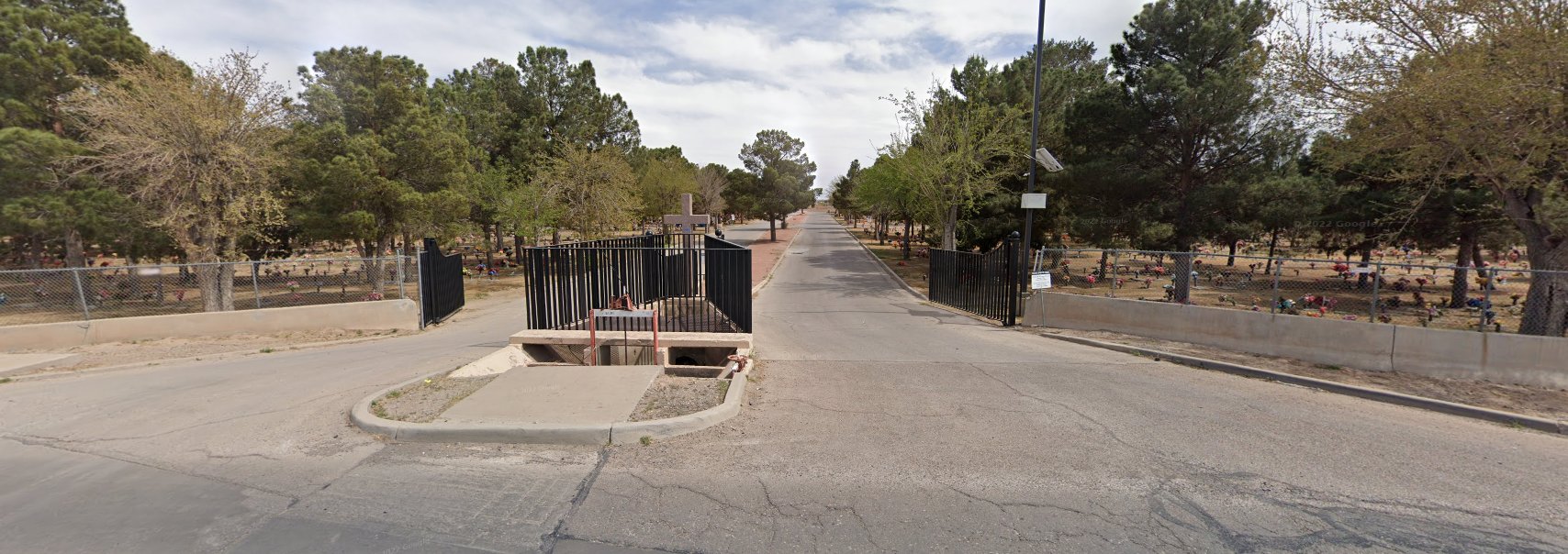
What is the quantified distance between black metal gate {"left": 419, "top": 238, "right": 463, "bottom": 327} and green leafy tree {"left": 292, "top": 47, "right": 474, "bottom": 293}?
6.11 metres

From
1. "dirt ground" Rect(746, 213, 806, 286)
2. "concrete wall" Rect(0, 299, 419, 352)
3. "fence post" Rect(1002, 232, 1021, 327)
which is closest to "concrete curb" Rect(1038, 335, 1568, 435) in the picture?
"fence post" Rect(1002, 232, 1021, 327)

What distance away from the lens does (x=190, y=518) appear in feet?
12.3

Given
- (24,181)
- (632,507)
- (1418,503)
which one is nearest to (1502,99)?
(1418,503)

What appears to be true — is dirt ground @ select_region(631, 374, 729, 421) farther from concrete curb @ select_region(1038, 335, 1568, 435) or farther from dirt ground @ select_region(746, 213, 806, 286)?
dirt ground @ select_region(746, 213, 806, 286)

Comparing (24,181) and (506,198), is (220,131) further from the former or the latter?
(506,198)

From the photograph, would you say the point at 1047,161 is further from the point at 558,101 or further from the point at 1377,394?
the point at 558,101

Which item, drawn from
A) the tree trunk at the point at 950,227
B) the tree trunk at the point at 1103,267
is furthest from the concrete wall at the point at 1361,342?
the tree trunk at the point at 950,227

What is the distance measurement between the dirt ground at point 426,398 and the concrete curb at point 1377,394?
380 inches

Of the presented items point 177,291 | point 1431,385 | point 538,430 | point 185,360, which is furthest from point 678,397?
point 177,291

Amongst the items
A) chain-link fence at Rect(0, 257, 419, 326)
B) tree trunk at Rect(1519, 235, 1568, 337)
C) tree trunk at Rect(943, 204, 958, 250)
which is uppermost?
tree trunk at Rect(943, 204, 958, 250)

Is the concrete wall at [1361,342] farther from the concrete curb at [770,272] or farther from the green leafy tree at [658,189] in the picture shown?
the green leafy tree at [658,189]

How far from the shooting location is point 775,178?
58.5 meters

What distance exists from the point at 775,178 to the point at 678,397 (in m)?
53.6

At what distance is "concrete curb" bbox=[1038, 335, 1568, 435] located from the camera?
600cm
